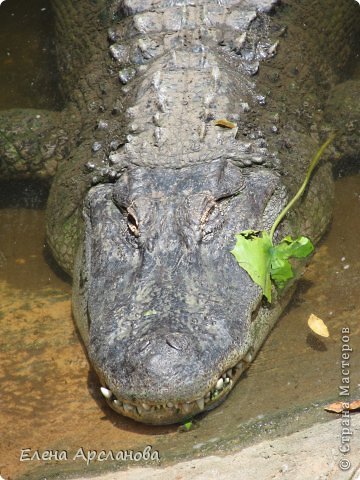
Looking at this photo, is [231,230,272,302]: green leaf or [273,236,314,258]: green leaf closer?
[231,230,272,302]: green leaf

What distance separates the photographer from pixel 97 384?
4.43 m

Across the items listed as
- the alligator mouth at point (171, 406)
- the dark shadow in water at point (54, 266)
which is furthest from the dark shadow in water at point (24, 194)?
the alligator mouth at point (171, 406)

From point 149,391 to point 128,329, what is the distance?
0.39 m

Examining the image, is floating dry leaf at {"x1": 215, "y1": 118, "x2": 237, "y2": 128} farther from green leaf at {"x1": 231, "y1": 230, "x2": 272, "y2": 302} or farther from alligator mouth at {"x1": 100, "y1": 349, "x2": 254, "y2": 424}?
alligator mouth at {"x1": 100, "y1": 349, "x2": 254, "y2": 424}

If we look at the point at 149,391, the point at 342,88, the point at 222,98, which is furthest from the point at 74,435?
the point at 342,88

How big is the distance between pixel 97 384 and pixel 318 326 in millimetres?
1353

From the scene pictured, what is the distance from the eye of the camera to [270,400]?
4137mm

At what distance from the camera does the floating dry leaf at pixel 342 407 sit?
12.4 ft

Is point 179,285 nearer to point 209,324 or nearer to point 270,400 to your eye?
point 209,324

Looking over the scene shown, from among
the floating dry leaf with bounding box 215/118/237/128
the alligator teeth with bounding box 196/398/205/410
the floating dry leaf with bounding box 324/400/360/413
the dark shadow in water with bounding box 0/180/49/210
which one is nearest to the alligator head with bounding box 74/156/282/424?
the alligator teeth with bounding box 196/398/205/410

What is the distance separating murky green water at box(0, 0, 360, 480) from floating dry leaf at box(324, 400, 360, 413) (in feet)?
0.12

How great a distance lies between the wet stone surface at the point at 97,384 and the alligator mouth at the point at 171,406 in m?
0.08

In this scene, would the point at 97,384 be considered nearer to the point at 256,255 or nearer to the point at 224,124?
the point at 256,255

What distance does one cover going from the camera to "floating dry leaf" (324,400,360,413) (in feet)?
12.4
